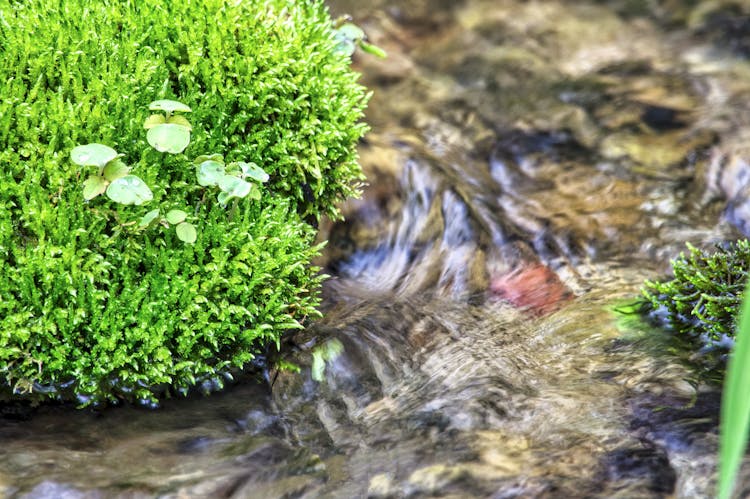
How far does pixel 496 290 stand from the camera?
12.0 feet

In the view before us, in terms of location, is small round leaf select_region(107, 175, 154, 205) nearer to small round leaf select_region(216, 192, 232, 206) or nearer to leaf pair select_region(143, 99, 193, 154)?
leaf pair select_region(143, 99, 193, 154)

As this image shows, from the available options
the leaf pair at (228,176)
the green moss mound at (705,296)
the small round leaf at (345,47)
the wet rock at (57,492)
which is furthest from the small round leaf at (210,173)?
the green moss mound at (705,296)

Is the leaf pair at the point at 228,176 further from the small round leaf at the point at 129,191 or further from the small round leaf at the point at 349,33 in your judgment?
the small round leaf at the point at 349,33

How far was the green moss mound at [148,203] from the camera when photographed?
2656 millimetres

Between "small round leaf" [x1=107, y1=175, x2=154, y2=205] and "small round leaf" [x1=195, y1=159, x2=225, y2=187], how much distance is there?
0.21 metres

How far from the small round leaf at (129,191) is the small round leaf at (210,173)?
0.70ft

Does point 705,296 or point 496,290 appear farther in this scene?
point 496,290

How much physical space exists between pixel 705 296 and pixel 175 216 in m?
2.16

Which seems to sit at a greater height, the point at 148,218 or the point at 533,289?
the point at 148,218

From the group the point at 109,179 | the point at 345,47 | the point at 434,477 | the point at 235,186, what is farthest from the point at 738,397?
the point at 345,47

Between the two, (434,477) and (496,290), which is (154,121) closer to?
(434,477)

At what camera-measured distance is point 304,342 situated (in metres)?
3.14

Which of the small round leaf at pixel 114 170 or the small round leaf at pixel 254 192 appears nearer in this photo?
the small round leaf at pixel 114 170

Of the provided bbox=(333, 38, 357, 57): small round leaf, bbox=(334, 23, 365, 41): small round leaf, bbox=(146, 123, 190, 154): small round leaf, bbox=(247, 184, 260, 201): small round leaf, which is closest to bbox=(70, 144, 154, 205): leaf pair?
bbox=(146, 123, 190, 154): small round leaf
